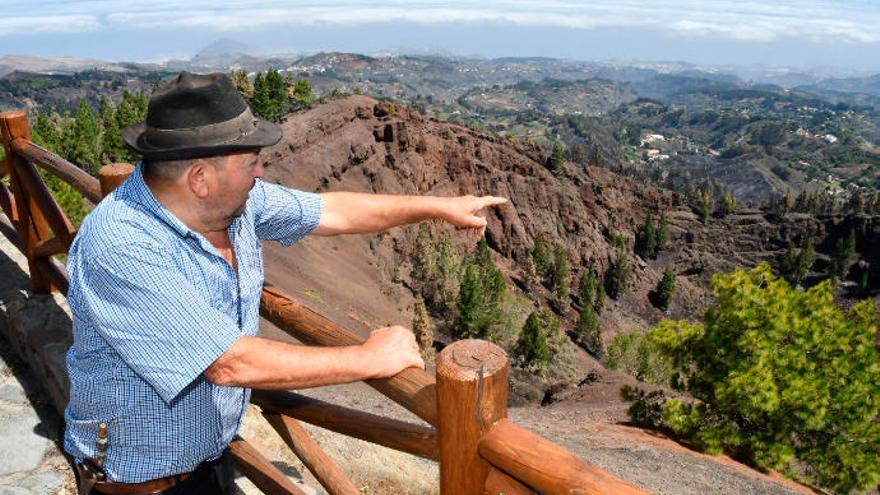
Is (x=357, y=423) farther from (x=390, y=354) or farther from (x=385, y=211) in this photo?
(x=385, y=211)

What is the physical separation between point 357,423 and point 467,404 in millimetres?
1243

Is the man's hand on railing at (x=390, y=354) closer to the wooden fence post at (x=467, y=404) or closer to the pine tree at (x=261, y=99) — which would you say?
the wooden fence post at (x=467, y=404)

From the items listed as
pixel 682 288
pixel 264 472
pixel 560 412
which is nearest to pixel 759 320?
pixel 560 412

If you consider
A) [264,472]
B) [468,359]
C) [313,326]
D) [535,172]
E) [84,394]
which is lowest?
[535,172]

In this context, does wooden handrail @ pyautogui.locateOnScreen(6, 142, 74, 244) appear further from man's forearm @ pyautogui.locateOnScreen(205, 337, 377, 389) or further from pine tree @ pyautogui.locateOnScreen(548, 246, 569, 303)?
pine tree @ pyautogui.locateOnScreen(548, 246, 569, 303)

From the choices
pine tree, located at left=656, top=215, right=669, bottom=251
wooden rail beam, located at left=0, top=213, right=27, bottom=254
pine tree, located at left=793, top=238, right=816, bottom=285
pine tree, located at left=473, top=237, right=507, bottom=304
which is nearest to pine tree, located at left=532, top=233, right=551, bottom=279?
pine tree, located at left=473, top=237, right=507, bottom=304

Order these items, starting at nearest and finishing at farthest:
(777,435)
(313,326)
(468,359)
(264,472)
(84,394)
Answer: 1. (468,359)
2. (84,394)
3. (313,326)
4. (264,472)
5. (777,435)

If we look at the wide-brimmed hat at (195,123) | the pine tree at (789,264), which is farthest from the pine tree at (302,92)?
the wide-brimmed hat at (195,123)

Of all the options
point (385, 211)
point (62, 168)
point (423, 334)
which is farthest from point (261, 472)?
point (423, 334)

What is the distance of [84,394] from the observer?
318 cm

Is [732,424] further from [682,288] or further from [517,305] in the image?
[682,288]

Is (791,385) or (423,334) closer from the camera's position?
(791,385)

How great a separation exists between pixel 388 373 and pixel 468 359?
1.68 feet

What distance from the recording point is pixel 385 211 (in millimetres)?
4512
